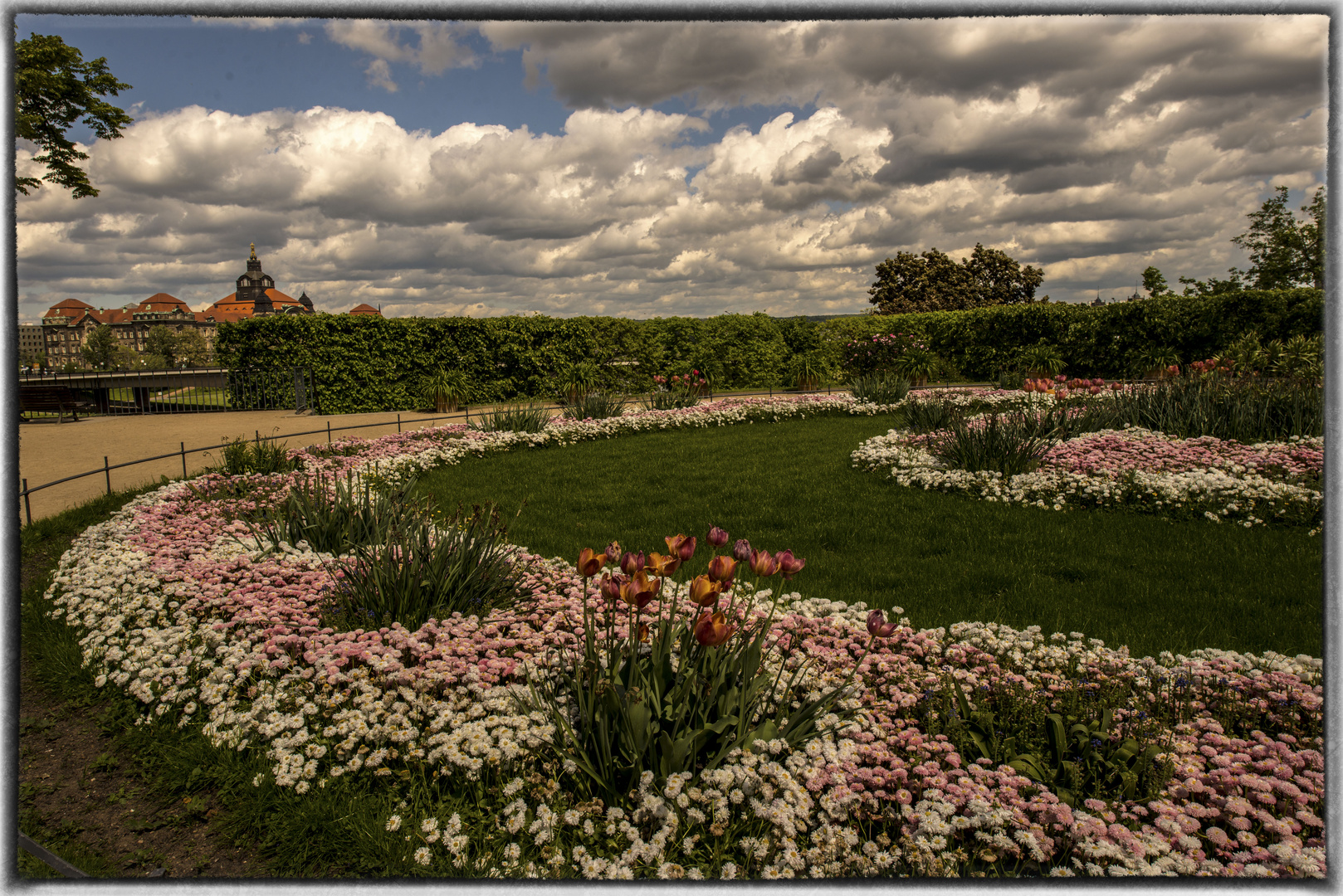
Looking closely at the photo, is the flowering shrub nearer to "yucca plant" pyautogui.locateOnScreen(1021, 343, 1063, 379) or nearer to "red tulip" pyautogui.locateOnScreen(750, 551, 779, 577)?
"yucca plant" pyautogui.locateOnScreen(1021, 343, 1063, 379)

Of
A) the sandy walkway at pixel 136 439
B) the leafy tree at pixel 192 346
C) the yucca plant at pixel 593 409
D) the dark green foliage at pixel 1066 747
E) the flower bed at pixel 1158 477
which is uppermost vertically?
the leafy tree at pixel 192 346

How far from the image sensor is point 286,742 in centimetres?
243

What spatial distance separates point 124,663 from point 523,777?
2.20 metres

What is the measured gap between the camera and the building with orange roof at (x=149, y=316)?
2391 mm

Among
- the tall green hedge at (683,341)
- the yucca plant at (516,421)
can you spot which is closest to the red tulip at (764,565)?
the yucca plant at (516,421)

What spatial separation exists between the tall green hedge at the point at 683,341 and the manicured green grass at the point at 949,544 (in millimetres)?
8627

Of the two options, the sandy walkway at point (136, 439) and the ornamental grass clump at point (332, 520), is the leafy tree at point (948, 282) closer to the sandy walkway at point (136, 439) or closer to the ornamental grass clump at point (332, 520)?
the sandy walkway at point (136, 439)

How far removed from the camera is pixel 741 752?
2203 millimetres

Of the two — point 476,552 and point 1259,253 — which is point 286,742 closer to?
point 476,552

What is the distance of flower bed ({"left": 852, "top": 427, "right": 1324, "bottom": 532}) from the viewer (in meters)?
5.25

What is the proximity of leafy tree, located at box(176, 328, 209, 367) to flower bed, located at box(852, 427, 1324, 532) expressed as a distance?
77617mm

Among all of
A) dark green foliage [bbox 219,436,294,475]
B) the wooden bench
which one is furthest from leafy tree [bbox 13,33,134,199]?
the wooden bench

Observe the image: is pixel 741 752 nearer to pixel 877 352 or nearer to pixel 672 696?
pixel 672 696

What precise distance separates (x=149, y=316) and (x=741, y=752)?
330 inches
